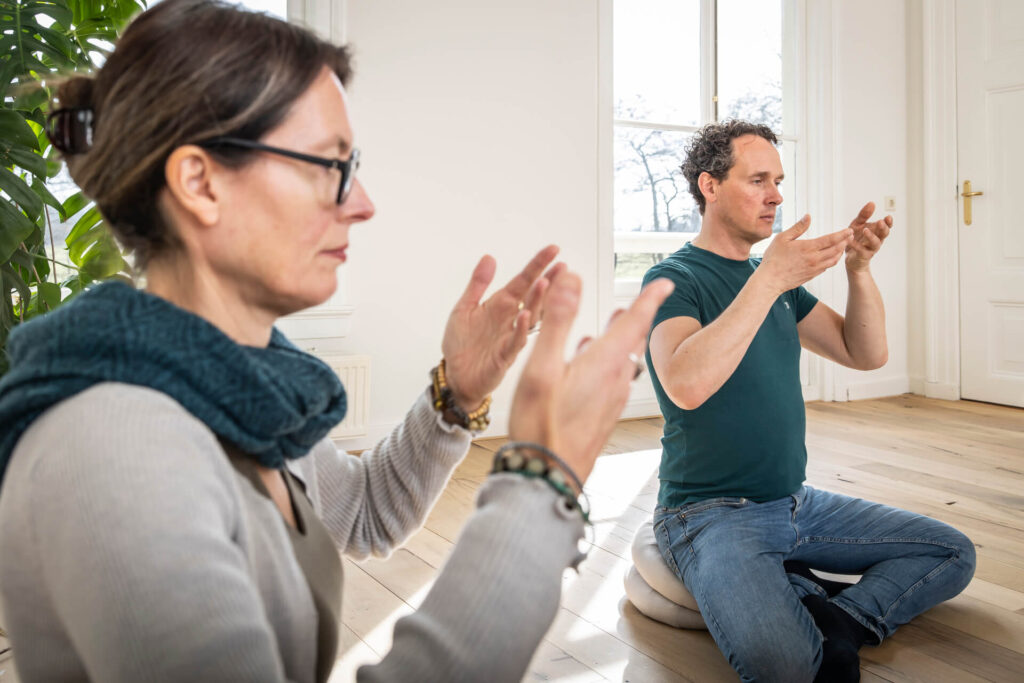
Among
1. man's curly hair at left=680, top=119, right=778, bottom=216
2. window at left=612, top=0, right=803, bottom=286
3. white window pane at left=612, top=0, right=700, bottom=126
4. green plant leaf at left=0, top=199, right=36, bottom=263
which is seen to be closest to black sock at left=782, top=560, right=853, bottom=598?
man's curly hair at left=680, top=119, right=778, bottom=216

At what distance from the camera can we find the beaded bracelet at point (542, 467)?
2.11 feet

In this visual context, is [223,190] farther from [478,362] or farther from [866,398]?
[866,398]

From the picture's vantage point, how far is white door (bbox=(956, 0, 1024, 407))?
4.91 meters

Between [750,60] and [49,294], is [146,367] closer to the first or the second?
[49,294]

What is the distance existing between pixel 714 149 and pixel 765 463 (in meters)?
0.87

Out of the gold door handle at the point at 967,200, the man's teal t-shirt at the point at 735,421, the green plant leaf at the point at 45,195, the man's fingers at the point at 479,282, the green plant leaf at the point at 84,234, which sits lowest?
the man's teal t-shirt at the point at 735,421

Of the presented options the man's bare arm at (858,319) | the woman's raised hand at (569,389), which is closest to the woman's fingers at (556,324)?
the woman's raised hand at (569,389)

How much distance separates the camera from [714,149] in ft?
7.25

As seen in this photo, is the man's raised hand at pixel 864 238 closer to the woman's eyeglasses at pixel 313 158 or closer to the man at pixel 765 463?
the man at pixel 765 463

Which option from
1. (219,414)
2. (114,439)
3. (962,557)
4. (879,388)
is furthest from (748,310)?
(879,388)

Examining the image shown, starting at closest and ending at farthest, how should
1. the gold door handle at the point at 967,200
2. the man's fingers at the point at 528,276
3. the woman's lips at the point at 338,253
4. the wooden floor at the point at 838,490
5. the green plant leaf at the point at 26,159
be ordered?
the woman's lips at the point at 338,253
the man's fingers at the point at 528,276
the wooden floor at the point at 838,490
the green plant leaf at the point at 26,159
the gold door handle at the point at 967,200

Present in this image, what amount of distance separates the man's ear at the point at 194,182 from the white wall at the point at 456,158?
10.0ft

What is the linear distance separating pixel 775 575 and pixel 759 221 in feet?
2.89

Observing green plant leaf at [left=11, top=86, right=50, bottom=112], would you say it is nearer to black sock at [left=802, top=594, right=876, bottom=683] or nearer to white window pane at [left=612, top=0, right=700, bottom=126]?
black sock at [left=802, top=594, right=876, bottom=683]
